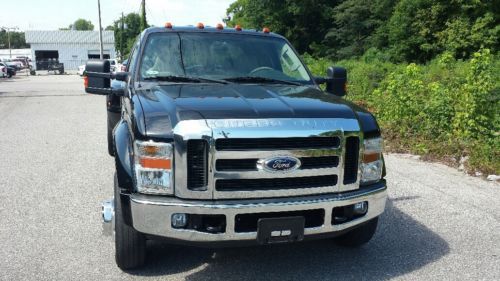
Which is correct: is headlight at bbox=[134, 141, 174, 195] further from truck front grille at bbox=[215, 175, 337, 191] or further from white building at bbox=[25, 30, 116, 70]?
white building at bbox=[25, 30, 116, 70]

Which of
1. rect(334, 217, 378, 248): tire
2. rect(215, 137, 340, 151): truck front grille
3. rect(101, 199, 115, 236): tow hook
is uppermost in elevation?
rect(215, 137, 340, 151): truck front grille

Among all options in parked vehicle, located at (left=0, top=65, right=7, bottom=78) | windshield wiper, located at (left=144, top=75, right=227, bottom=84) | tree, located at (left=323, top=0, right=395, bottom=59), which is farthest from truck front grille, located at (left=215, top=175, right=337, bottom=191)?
parked vehicle, located at (left=0, top=65, right=7, bottom=78)

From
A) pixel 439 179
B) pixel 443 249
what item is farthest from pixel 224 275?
pixel 439 179

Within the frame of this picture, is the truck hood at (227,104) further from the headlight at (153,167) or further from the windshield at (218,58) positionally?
the windshield at (218,58)

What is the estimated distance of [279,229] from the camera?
3207 millimetres

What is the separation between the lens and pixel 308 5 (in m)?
37.0

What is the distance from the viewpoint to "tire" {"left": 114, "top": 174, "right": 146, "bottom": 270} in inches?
138

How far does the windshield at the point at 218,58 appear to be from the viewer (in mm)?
4359

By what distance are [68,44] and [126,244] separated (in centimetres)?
7083

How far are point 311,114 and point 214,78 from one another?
1253mm

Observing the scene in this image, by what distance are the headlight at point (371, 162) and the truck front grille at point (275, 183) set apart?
286mm

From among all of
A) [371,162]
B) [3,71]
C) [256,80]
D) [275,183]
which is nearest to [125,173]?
[275,183]

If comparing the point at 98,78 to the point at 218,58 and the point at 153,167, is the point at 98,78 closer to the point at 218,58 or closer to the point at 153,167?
the point at 218,58

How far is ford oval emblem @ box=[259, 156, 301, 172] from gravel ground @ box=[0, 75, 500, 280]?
3.32ft
